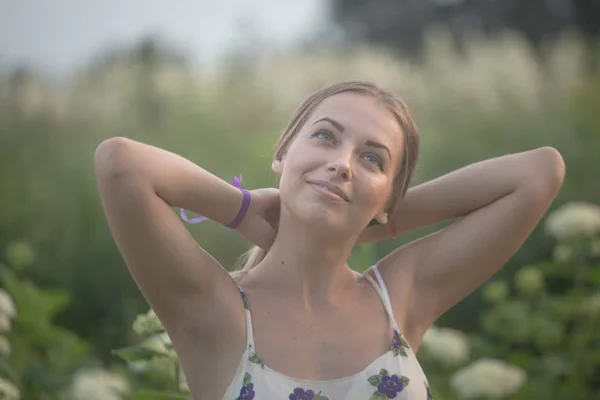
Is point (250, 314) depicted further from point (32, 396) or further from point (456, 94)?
point (456, 94)

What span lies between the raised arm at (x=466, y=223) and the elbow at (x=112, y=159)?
419 millimetres

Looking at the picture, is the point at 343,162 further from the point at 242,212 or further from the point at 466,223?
the point at 466,223

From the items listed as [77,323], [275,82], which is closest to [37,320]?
[77,323]

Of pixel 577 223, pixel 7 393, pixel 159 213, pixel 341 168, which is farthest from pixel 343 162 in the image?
pixel 577 223

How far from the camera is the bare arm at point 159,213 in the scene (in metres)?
1.01

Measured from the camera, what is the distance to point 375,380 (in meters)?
1.09

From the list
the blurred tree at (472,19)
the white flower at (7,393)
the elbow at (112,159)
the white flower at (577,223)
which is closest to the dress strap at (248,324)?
the elbow at (112,159)

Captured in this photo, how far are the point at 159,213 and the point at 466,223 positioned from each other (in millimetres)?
456

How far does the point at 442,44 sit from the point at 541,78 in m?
0.49

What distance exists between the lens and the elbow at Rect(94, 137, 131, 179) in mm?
1004

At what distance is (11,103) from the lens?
3.44m

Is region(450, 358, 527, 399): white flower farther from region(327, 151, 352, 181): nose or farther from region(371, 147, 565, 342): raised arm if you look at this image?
region(327, 151, 352, 181): nose

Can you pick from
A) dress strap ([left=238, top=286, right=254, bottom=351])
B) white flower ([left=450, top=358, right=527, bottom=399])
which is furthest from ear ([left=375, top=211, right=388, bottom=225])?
white flower ([left=450, top=358, right=527, bottom=399])

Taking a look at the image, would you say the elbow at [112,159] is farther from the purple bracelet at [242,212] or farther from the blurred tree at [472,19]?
the blurred tree at [472,19]
